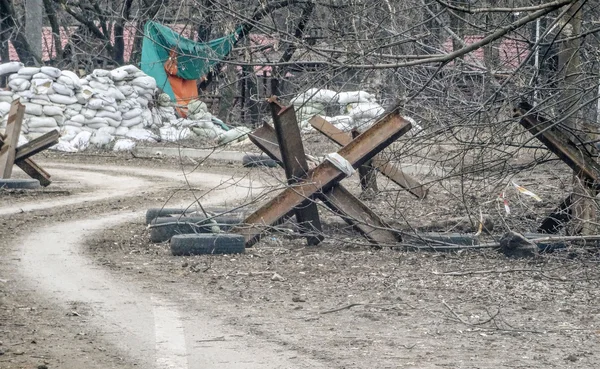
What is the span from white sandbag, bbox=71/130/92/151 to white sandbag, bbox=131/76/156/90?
2.41 meters

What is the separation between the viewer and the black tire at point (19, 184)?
14352mm

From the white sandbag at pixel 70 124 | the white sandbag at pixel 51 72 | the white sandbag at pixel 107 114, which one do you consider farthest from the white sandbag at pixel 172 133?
the white sandbag at pixel 51 72

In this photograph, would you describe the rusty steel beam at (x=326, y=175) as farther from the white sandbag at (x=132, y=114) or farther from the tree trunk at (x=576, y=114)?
the white sandbag at (x=132, y=114)

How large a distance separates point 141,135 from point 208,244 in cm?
1688

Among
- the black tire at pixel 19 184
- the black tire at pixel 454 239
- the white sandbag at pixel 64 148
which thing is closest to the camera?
the black tire at pixel 454 239

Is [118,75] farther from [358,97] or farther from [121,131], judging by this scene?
[358,97]

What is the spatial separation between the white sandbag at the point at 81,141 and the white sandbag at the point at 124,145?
0.69 meters

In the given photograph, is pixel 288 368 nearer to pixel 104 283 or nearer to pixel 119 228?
pixel 104 283

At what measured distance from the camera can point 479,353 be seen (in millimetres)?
5598

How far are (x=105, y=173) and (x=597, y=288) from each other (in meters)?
12.6

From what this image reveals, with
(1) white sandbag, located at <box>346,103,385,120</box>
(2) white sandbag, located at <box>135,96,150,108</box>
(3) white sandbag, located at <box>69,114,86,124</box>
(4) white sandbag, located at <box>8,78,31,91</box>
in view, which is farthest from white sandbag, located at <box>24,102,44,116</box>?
(1) white sandbag, located at <box>346,103,385,120</box>

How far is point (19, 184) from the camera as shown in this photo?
14.6 metres

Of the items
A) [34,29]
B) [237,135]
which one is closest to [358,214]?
[237,135]

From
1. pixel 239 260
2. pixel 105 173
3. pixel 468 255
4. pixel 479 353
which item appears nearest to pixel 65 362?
pixel 479 353
